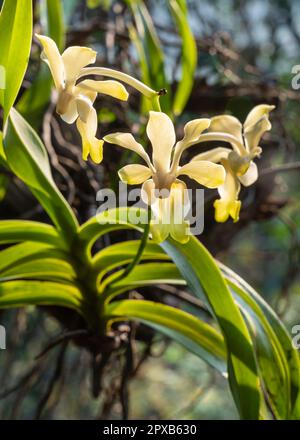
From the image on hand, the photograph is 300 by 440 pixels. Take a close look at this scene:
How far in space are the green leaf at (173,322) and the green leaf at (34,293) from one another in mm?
53

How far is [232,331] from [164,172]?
205mm

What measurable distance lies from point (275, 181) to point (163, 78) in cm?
32

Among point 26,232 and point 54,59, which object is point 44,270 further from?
point 54,59

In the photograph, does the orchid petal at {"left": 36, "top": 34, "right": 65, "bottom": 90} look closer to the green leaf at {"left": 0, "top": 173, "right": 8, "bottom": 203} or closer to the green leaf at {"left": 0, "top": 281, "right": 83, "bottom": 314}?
the green leaf at {"left": 0, "top": 281, "right": 83, "bottom": 314}

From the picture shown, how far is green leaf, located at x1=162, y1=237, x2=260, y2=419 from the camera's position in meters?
0.63

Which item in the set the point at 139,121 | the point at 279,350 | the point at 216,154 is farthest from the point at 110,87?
the point at 139,121

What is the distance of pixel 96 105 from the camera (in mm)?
1140

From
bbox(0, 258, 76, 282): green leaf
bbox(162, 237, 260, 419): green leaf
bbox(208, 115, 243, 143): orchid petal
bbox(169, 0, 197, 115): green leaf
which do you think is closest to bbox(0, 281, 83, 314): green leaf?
bbox(0, 258, 76, 282): green leaf

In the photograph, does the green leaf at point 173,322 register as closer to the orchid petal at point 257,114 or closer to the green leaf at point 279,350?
the green leaf at point 279,350

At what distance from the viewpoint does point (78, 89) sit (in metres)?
0.51

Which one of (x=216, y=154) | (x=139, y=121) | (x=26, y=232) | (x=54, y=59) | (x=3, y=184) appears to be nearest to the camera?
(x=54, y=59)

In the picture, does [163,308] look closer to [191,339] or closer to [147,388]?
[191,339]

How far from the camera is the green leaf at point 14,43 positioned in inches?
20.5
